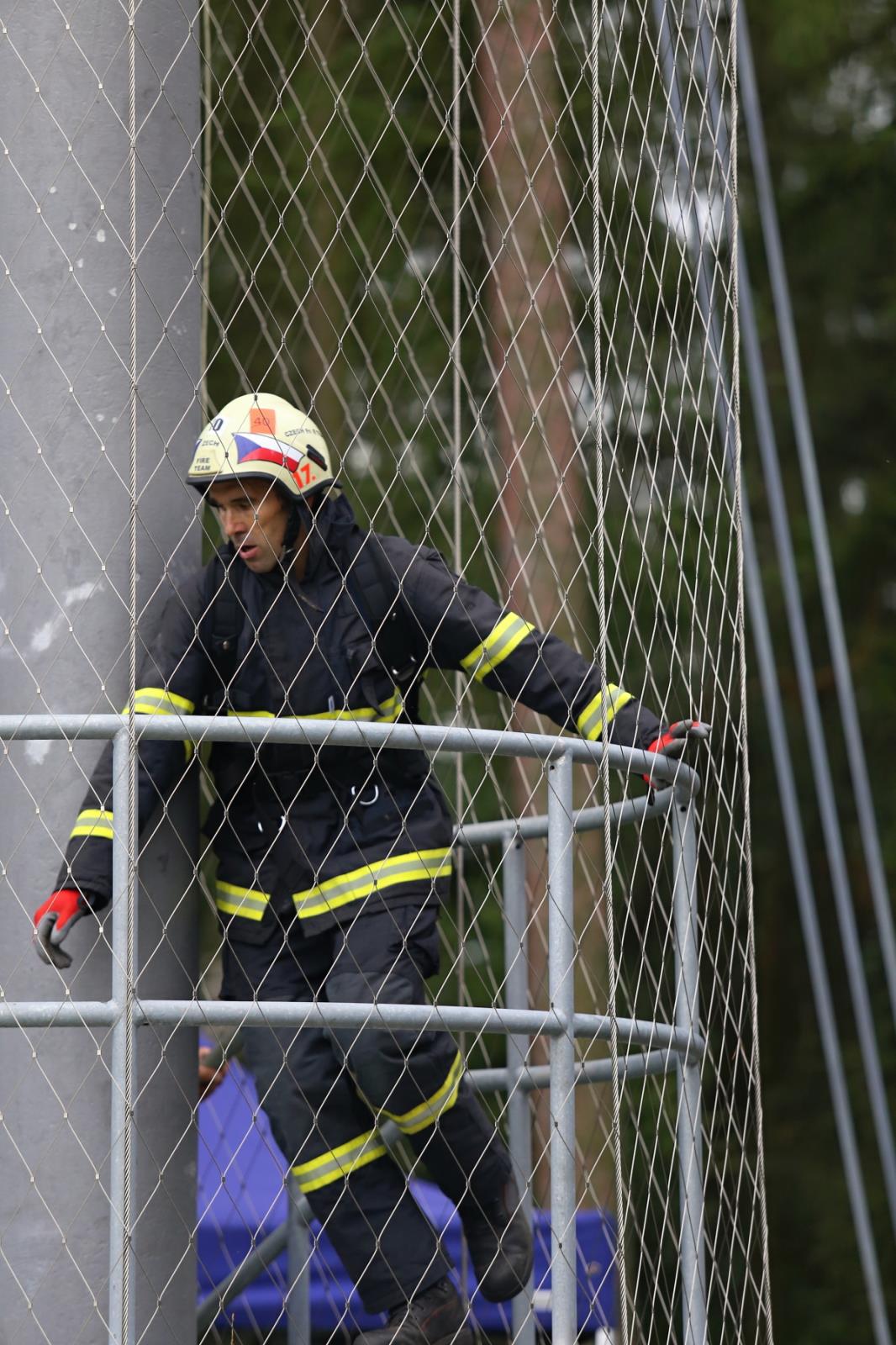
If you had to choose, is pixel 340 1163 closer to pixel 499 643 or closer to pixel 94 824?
pixel 94 824

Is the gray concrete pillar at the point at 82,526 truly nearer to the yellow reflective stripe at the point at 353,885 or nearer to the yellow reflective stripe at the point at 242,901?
the yellow reflective stripe at the point at 242,901

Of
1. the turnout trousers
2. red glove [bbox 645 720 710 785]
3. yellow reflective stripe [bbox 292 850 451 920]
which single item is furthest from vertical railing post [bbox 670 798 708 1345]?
yellow reflective stripe [bbox 292 850 451 920]

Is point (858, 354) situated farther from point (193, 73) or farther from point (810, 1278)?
point (193, 73)

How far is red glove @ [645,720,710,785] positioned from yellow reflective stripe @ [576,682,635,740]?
0.32ft

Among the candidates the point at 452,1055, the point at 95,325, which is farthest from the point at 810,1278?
the point at 95,325

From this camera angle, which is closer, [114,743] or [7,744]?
[114,743]

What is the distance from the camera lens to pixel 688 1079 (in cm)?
415

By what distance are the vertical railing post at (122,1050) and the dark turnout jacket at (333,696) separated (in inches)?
17.0

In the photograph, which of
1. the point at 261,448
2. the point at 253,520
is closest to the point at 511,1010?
the point at 253,520

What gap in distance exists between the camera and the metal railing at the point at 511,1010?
11.1 ft

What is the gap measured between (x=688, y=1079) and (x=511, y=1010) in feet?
2.11

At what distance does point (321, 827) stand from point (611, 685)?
0.62 metres

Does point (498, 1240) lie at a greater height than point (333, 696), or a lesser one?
lesser

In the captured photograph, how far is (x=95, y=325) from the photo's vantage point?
3904mm
